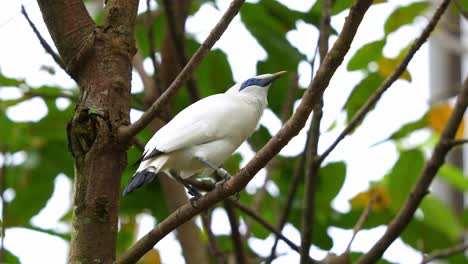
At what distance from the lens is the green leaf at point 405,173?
2.70m

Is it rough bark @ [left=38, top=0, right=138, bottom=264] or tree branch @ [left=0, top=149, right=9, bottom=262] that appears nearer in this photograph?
rough bark @ [left=38, top=0, right=138, bottom=264]

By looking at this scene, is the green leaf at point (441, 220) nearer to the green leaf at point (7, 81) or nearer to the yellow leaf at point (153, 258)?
the yellow leaf at point (153, 258)

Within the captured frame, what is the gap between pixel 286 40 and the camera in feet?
8.49

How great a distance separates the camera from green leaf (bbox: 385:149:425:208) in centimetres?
270

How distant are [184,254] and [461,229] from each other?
102 centimetres

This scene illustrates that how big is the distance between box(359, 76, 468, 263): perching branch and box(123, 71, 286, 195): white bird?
43cm

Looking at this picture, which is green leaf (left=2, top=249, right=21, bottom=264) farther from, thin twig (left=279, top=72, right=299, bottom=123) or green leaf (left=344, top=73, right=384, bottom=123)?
green leaf (left=344, top=73, right=384, bottom=123)

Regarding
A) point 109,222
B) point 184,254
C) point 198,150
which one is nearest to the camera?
point 109,222

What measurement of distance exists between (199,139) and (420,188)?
596 millimetres

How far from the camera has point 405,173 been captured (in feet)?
8.91

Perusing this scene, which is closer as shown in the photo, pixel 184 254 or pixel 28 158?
pixel 184 254

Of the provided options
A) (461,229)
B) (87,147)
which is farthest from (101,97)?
(461,229)

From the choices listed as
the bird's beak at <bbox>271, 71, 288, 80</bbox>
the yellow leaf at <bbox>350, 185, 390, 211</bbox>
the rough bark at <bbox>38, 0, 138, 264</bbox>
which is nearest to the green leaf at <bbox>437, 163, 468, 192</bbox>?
the yellow leaf at <bbox>350, 185, 390, 211</bbox>

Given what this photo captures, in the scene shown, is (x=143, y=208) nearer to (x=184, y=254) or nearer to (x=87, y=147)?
(x=184, y=254)
